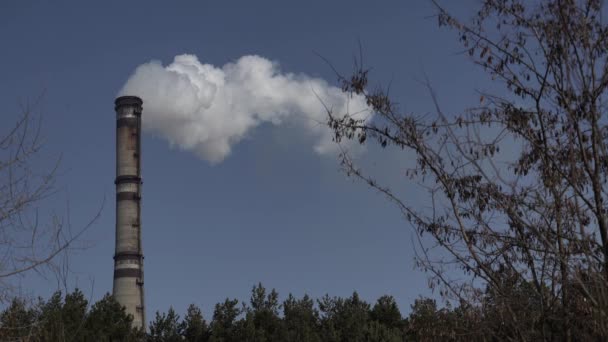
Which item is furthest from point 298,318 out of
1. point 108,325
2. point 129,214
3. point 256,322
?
point 129,214

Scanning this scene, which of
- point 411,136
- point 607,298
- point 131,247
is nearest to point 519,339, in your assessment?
point 607,298

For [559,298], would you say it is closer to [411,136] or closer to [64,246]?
[411,136]

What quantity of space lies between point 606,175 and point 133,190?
1635 inches

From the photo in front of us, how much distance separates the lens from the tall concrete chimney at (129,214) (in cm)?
4570

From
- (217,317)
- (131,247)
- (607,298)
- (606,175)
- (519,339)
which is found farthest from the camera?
(131,247)

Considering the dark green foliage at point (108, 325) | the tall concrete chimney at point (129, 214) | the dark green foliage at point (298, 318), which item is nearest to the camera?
the dark green foliage at point (108, 325)

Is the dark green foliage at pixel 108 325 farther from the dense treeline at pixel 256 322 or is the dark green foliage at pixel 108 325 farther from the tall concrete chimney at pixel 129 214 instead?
the tall concrete chimney at pixel 129 214

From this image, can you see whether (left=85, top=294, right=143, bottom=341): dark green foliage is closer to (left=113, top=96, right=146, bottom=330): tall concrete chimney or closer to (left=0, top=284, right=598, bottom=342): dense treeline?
(left=0, top=284, right=598, bottom=342): dense treeline

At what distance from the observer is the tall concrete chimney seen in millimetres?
Result: 45700

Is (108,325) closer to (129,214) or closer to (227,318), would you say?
(227,318)

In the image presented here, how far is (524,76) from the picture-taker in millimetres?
8961

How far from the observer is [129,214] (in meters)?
46.8

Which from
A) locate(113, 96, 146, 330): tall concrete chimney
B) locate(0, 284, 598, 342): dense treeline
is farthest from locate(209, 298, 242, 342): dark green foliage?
locate(113, 96, 146, 330): tall concrete chimney

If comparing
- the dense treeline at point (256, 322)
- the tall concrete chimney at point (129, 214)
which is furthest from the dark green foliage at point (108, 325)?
the tall concrete chimney at point (129, 214)
